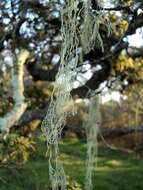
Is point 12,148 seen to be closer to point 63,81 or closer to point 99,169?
point 63,81

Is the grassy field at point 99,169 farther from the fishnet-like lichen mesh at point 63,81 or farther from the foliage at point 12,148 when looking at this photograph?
the fishnet-like lichen mesh at point 63,81

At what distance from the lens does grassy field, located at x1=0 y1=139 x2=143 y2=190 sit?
11.2 m

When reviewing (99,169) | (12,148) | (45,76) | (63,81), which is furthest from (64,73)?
(99,169)

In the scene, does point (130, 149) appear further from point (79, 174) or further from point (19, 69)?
point (19, 69)

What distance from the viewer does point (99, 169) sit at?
14.0 m

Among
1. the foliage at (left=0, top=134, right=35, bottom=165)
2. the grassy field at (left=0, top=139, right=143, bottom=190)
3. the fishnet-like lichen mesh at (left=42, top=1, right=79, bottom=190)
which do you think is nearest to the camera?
the fishnet-like lichen mesh at (left=42, top=1, right=79, bottom=190)

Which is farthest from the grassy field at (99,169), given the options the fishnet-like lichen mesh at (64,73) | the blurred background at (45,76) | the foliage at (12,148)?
the fishnet-like lichen mesh at (64,73)

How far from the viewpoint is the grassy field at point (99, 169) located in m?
11.2

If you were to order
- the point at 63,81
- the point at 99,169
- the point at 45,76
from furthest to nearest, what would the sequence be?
the point at 99,169
the point at 45,76
the point at 63,81

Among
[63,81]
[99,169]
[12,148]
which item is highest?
[63,81]

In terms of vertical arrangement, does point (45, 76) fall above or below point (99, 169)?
above

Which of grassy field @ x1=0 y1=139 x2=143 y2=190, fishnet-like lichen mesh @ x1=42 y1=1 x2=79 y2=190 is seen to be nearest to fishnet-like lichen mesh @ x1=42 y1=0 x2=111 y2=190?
fishnet-like lichen mesh @ x1=42 y1=1 x2=79 y2=190

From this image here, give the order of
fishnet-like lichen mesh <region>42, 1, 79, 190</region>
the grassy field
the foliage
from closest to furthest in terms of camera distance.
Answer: fishnet-like lichen mesh <region>42, 1, 79, 190</region> → the foliage → the grassy field

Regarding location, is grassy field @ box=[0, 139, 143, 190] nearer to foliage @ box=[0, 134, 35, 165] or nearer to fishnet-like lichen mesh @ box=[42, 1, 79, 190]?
foliage @ box=[0, 134, 35, 165]
